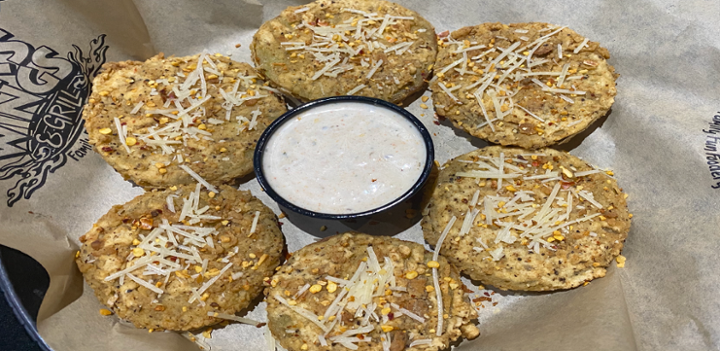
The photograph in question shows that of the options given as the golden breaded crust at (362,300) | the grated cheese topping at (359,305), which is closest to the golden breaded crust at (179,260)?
the golden breaded crust at (362,300)

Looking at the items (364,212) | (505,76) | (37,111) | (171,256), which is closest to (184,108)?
(37,111)

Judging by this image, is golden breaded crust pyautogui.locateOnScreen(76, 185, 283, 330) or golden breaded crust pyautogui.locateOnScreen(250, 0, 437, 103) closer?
golden breaded crust pyautogui.locateOnScreen(76, 185, 283, 330)

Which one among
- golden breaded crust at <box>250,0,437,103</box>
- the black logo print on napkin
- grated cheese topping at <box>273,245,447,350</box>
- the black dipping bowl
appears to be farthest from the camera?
golden breaded crust at <box>250,0,437,103</box>

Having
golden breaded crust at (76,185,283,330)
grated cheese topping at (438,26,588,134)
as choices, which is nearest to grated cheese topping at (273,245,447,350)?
golden breaded crust at (76,185,283,330)

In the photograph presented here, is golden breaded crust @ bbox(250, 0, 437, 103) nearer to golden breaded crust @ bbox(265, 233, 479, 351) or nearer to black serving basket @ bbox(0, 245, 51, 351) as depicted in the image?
golden breaded crust @ bbox(265, 233, 479, 351)

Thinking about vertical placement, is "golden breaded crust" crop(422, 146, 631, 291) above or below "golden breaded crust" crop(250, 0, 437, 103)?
below

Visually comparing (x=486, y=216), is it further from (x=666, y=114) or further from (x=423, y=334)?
(x=666, y=114)

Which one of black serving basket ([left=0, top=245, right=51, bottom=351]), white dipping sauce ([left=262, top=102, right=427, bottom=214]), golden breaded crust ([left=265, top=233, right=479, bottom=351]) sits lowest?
golden breaded crust ([left=265, top=233, right=479, bottom=351])

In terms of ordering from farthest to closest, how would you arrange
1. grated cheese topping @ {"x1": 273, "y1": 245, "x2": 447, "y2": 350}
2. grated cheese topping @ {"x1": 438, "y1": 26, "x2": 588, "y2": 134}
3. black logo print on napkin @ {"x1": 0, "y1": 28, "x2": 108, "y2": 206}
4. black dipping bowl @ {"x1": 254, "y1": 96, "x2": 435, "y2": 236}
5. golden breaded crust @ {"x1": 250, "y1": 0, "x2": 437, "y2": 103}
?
golden breaded crust @ {"x1": 250, "y1": 0, "x2": 437, "y2": 103}, grated cheese topping @ {"x1": 438, "y1": 26, "x2": 588, "y2": 134}, black logo print on napkin @ {"x1": 0, "y1": 28, "x2": 108, "y2": 206}, black dipping bowl @ {"x1": 254, "y1": 96, "x2": 435, "y2": 236}, grated cheese topping @ {"x1": 273, "y1": 245, "x2": 447, "y2": 350}
